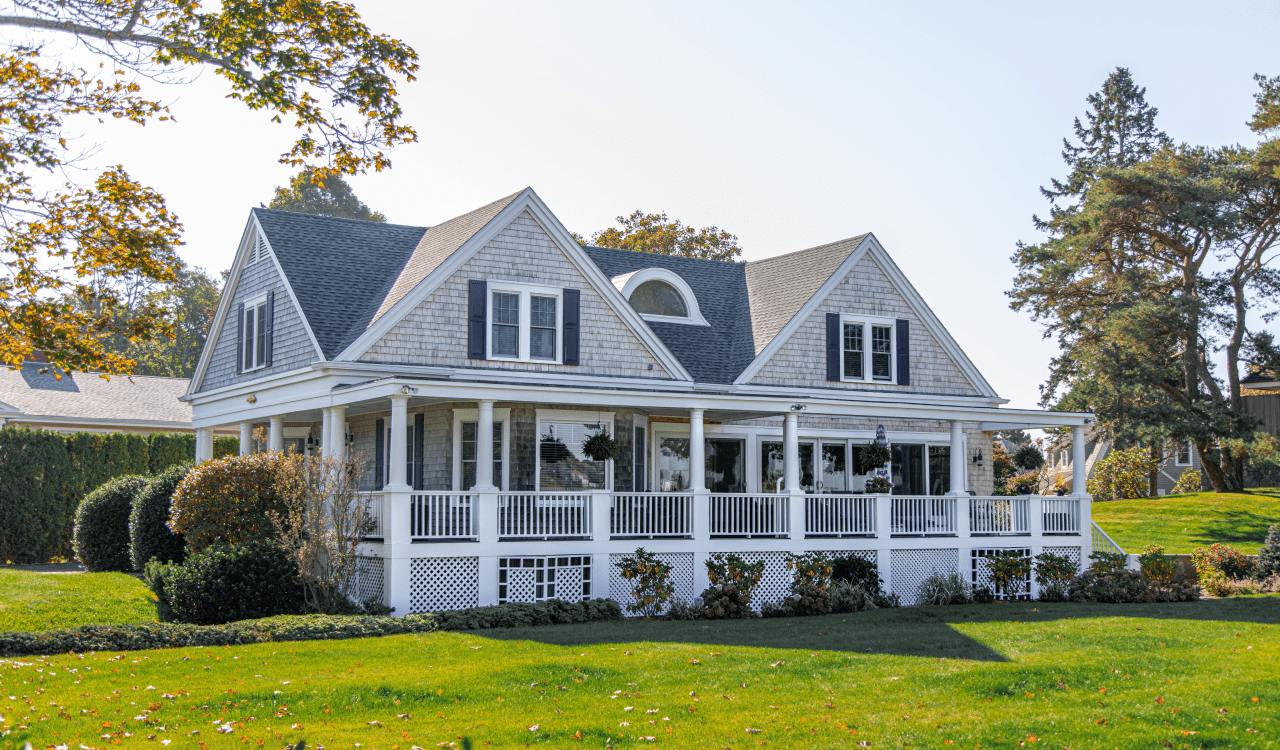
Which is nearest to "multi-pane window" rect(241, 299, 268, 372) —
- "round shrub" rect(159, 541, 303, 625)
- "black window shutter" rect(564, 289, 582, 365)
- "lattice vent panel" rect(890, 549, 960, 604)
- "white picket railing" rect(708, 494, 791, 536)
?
"black window shutter" rect(564, 289, 582, 365)

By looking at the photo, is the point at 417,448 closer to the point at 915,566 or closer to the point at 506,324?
the point at 506,324

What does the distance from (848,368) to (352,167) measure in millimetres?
12474

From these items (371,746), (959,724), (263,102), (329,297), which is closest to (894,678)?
(959,724)

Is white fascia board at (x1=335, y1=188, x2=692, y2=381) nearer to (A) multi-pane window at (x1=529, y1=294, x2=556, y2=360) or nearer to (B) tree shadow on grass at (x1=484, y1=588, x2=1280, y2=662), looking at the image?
(A) multi-pane window at (x1=529, y1=294, x2=556, y2=360)

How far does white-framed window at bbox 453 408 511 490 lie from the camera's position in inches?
781

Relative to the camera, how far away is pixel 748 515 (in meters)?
19.6

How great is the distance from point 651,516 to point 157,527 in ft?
30.4

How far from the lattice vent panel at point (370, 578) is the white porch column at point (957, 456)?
1098 cm

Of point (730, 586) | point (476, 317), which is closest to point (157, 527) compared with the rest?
point (476, 317)

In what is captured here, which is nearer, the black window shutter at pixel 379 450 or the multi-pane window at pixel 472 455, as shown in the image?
the multi-pane window at pixel 472 455

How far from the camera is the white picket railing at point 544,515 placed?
17.5 metres

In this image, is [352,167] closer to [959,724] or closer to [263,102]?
[263,102]

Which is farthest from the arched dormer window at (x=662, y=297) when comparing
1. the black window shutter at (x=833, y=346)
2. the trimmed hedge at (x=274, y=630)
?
the trimmed hedge at (x=274, y=630)

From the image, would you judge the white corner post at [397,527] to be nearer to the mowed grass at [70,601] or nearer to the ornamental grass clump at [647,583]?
the ornamental grass clump at [647,583]
